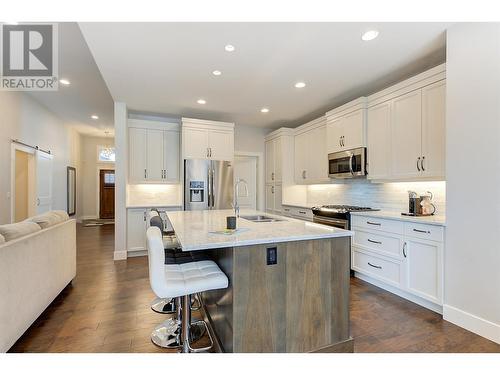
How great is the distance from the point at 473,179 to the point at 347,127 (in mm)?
1955

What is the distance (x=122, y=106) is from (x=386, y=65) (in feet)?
12.9

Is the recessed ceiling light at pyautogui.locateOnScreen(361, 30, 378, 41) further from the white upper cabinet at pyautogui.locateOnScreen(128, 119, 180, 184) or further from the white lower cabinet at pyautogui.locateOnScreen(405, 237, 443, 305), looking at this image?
the white upper cabinet at pyautogui.locateOnScreen(128, 119, 180, 184)

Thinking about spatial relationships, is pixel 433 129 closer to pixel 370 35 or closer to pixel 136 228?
pixel 370 35

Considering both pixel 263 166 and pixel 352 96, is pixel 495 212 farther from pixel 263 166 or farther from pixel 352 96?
pixel 263 166

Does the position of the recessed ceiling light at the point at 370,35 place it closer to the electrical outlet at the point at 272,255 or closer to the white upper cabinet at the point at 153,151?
the electrical outlet at the point at 272,255

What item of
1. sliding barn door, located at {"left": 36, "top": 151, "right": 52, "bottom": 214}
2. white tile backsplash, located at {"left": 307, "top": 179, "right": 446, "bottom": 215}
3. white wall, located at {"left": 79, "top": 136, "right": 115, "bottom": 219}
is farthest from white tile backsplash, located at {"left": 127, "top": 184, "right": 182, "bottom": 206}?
white wall, located at {"left": 79, "top": 136, "right": 115, "bottom": 219}

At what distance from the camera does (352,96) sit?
3.86 meters

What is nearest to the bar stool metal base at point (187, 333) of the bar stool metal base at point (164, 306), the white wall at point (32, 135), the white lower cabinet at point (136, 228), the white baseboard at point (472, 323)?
the bar stool metal base at point (164, 306)

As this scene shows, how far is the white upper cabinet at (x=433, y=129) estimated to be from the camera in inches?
103

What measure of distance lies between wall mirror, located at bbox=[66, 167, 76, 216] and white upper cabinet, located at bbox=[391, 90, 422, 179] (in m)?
8.45

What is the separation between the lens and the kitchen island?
1.56 metres

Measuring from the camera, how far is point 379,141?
3326 mm

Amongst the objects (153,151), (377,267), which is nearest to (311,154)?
(377,267)

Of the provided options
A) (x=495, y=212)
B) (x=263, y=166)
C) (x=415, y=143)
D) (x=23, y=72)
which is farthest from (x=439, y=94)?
(x=23, y=72)
